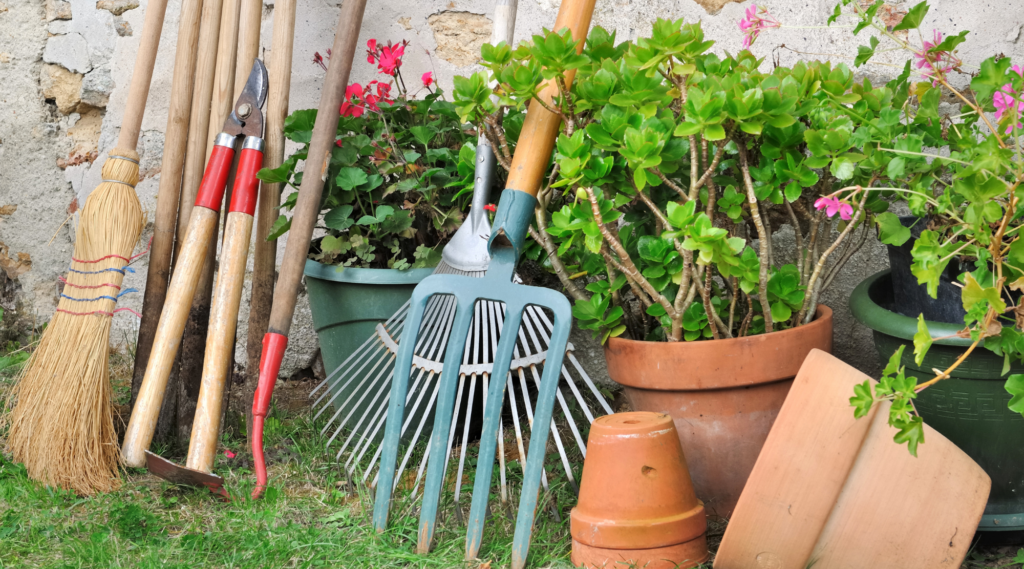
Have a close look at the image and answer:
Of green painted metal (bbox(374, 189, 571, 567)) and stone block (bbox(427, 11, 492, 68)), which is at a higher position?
stone block (bbox(427, 11, 492, 68))

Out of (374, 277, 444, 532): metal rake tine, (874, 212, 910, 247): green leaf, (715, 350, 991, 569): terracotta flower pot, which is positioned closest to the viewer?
(715, 350, 991, 569): terracotta flower pot

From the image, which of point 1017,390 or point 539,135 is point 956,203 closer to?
point 1017,390

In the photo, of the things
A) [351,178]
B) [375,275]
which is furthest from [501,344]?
[351,178]

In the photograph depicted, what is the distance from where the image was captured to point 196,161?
1678 mm

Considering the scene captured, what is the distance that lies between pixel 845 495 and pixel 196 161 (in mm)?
1478

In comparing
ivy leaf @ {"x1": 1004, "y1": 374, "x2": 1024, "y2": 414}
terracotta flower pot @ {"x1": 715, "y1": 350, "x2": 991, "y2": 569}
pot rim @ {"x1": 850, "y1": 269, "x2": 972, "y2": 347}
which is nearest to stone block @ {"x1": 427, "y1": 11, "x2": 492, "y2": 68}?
pot rim @ {"x1": 850, "y1": 269, "x2": 972, "y2": 347}

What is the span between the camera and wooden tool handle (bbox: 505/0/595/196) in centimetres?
131

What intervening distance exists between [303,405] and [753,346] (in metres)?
1.20

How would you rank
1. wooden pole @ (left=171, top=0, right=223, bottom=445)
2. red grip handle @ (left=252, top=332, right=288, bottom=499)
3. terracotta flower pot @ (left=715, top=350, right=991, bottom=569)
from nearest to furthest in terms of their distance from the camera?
terracotta flower pot @ (left=715, top=350, right=991, bottom=569)
red grip handle @ (left=252, top=332, right=288, bottom=499)
wooden pole @ (left=171, top=0, right=223, bottom=445)

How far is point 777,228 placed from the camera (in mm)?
1730

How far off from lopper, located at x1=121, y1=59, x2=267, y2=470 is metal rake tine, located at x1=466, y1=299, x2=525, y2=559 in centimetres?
58

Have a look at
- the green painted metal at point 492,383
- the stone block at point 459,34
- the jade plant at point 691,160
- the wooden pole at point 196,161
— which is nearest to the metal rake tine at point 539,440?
the green painted metal at point 492,383

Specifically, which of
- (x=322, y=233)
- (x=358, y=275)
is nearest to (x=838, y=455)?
(x=358, y=275)

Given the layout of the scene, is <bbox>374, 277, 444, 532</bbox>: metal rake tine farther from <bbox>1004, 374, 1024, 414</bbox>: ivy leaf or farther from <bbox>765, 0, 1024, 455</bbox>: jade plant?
<bbox>1004, 374, 1024, 414</bbox>: ivy leaf
